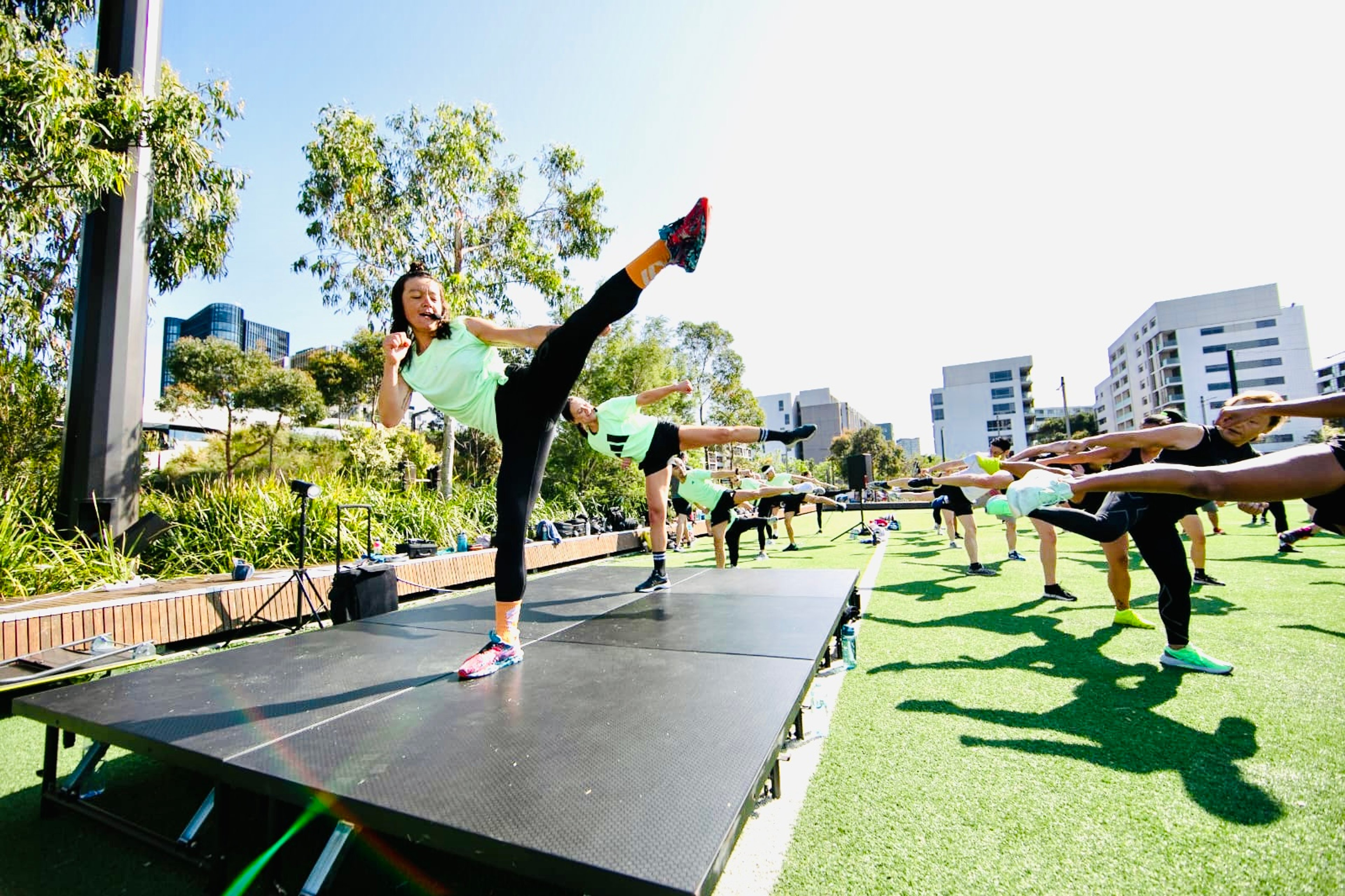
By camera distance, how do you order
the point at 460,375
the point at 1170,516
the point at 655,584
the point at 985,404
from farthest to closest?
the point at 985,404, the point at 655,584, the point at 1170,516, the point at 460,375

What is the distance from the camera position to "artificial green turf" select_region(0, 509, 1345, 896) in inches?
56.1

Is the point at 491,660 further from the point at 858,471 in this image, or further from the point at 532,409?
the point at 858,471

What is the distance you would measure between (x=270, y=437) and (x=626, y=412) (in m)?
19.2

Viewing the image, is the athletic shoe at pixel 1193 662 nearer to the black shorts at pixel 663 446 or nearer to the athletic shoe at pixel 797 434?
the athletic shoe at pixel 797 434

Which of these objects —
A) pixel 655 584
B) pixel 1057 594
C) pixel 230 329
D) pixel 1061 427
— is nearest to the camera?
pixel 655 584

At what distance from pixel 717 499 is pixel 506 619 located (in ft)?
14.3

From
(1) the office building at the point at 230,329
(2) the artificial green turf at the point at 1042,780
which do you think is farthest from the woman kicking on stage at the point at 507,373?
(1) the office building at the point at 230,329

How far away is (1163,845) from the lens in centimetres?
147

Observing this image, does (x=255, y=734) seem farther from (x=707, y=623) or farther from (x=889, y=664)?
(x=889, y=664)

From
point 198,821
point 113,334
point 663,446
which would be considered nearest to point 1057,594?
point 663,446

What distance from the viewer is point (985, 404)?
66.2 m

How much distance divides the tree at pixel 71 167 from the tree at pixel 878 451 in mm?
33798

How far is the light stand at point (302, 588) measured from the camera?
154 inches

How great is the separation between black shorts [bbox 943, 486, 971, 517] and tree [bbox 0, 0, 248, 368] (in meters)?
9.20
